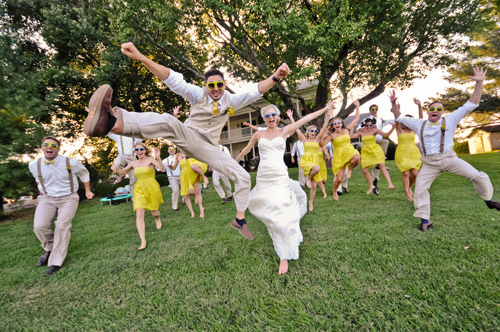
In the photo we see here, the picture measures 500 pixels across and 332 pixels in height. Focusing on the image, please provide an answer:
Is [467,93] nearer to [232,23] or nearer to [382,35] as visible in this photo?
[382,35]

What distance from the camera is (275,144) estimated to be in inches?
143

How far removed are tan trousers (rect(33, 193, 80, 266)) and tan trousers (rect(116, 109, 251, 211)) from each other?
298 cm

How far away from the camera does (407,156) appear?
6.29 meters

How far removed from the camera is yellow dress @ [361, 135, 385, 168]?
7066 mm

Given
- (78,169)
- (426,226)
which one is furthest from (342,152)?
(78,169)

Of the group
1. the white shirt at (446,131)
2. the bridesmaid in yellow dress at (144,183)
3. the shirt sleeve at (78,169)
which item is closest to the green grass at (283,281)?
the bridesmaid in yellow dress at (144,183)

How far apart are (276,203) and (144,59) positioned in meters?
2.40

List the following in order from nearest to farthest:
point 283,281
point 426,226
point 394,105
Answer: point 283,281 < point 426,226 < point 394,105


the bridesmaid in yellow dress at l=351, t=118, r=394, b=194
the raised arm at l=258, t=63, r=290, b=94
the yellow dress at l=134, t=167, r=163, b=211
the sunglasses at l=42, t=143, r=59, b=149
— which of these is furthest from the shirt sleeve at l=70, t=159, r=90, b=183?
the bridesmaid in yellow dress at l=351, t=118, r=394, b=194

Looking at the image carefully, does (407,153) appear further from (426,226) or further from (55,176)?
(55,176)

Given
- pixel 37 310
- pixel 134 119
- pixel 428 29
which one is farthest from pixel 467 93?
pixel 37 310

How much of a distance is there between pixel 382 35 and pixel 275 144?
10562 millimetres

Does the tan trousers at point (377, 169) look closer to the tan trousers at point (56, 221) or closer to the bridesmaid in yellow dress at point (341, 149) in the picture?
the bridesmaid in yellow dress at point (341, 149)

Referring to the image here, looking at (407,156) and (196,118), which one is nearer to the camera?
(196,118)
